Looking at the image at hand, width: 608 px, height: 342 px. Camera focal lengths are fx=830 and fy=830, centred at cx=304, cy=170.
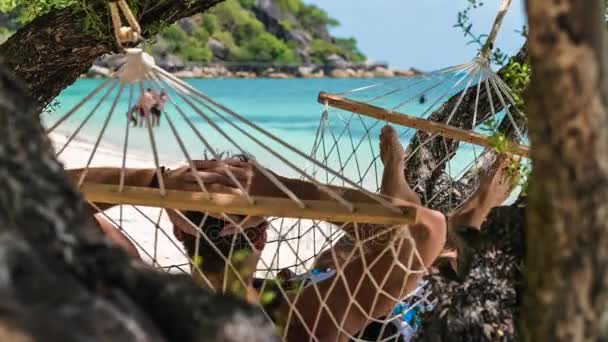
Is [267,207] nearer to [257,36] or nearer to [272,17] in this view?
[257,36]

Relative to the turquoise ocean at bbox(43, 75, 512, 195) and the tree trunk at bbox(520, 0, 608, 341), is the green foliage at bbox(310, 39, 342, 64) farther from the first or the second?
the tree trunk at bbox(520, 0, 608, 341)

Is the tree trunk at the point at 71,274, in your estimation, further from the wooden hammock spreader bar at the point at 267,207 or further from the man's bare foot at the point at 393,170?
the man's bare foot at the point at 393,170

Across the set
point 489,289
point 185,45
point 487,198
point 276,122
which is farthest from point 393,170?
point 185,45

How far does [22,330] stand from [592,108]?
630 mm

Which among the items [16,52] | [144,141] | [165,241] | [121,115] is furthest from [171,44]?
[16,52]

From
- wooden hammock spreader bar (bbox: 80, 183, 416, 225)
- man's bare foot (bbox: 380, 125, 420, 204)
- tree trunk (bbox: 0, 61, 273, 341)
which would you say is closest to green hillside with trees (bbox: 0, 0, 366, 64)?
man's bare foot (bbox: 380, 125, 420, 204)

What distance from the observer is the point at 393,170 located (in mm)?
2115

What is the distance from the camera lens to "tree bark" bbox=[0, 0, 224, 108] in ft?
7.69

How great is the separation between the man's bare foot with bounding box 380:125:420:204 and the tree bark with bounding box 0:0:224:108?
718 millimetres

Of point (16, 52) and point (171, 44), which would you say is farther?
point (171, 44)

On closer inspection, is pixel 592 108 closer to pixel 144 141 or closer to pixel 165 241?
pixel 165 241

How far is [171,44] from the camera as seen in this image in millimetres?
34625

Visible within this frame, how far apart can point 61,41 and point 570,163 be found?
1792 millimetres

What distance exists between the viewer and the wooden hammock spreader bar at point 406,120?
224 centimetres
